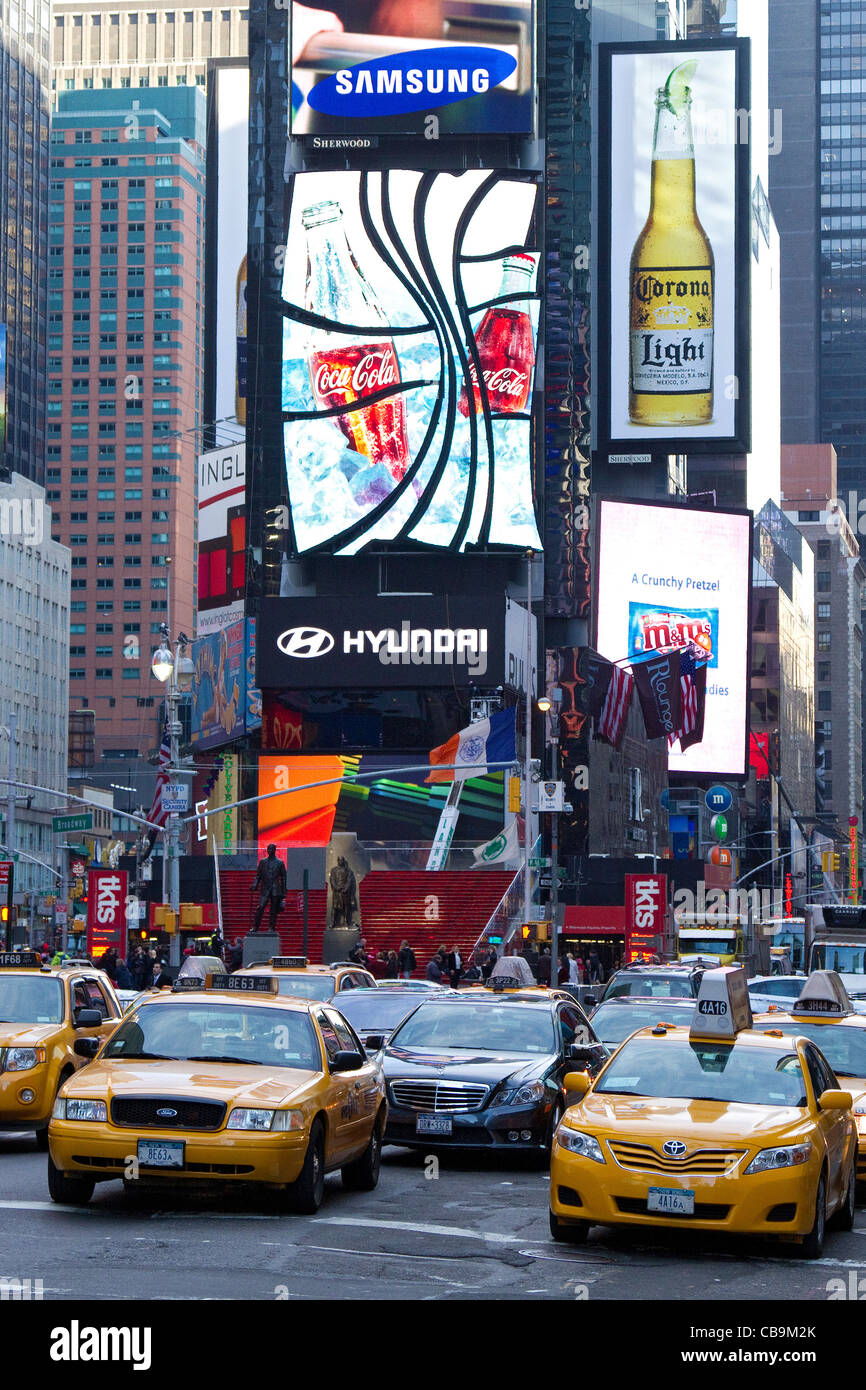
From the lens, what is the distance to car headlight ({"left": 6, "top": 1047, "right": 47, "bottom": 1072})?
679 inches

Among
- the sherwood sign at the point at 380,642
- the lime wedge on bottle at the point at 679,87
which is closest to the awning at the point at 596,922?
the sherwood sign at the point at 380,642

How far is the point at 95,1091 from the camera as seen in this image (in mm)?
13602

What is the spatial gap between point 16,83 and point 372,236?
85.6 metres

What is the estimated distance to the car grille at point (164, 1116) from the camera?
13.3m

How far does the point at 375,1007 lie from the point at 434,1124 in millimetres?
5462

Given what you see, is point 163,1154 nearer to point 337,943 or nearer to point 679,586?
→ point 337,943

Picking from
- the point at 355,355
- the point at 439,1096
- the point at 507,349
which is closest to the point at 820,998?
the point at 439,1096

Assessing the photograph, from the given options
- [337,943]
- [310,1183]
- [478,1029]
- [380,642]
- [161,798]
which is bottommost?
[337,943]

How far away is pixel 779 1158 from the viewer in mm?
12461

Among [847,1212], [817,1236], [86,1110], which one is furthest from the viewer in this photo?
[847,1212]

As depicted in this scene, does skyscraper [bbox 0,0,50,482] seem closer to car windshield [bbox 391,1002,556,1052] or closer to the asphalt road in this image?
car windshield [bbox 391,1002,556,1052]
